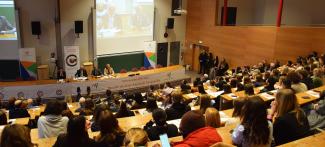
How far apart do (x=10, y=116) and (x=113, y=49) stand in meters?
8.66

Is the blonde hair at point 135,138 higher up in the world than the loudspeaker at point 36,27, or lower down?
lower down

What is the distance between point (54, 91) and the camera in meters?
11.3

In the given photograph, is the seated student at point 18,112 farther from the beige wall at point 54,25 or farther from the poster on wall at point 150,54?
the poster on wall at point 150,54

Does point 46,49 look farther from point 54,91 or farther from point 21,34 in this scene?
point 54,91

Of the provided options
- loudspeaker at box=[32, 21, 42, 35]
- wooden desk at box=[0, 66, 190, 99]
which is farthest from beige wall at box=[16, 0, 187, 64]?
wooden desk at box=[0, 66, 190, 99]

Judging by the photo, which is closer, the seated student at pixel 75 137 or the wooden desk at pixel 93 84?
the seated student at pixel 75 137

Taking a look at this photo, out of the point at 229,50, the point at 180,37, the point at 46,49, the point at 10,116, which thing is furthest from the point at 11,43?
the point at 229,50

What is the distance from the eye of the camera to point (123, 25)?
50.1ft

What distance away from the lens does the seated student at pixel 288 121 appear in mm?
3633

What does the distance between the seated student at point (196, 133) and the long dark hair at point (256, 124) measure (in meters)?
0.31

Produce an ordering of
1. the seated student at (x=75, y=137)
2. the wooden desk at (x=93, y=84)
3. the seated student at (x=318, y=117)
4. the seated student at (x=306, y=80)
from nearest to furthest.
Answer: the seated student at (x=75, y=137)
the seated student at (x=318, y=117)
the seated student at (x=306, y=80)
the wooden desk at (x=93, y=84)

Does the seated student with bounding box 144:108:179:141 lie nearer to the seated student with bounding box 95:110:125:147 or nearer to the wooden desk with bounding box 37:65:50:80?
the seated student with bounding box 95:110:125:147

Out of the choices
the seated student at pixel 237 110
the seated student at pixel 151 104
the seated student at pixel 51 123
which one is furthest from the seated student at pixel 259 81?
the seated student at pixel 51 123

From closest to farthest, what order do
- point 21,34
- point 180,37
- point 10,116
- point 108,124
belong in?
1. point 108,124
2. point 10,116
3. point 21,34
4. point 180,37
